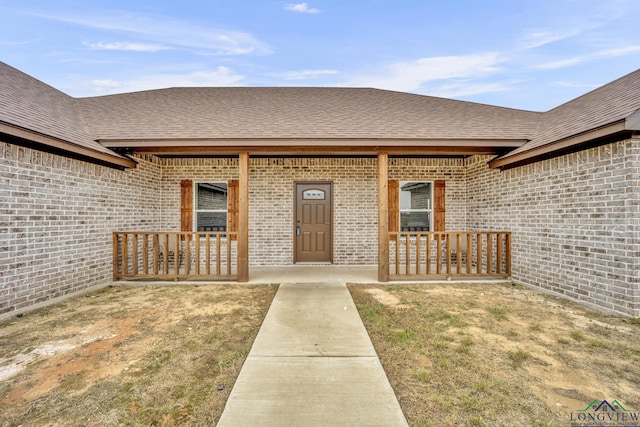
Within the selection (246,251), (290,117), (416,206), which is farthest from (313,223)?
(416,206)

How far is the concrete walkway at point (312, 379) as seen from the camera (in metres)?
1.82

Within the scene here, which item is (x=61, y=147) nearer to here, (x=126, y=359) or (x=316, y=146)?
(x=126, y=359)

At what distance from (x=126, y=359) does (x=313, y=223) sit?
518cm

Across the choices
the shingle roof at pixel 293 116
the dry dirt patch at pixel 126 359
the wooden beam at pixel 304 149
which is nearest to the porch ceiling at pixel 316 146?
the wooden beam at pixel 304 149

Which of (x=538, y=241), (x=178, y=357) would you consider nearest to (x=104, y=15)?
(x=178, y=357)

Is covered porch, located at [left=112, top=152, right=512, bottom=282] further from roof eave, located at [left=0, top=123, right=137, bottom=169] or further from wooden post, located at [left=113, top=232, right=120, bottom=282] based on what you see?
roof eave, located at [left=0, top=123, right=137, bottom=169]

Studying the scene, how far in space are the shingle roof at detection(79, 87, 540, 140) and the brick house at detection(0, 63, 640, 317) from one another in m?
0.07

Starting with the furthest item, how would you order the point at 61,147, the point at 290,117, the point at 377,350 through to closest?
the point at 290,117, the point at 61,147, the point at 377,350

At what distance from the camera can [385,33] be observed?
12242mm

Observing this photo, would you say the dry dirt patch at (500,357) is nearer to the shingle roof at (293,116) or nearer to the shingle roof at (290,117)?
the shingle roof at (290,117)

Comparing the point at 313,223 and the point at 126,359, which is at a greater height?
the point at 313,223

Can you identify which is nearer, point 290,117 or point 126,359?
point 126,359

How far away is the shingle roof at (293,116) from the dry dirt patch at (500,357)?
3.33 meters

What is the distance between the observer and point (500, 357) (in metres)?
2.65
